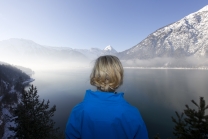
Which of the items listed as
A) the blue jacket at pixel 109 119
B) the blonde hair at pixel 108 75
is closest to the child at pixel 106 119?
the blue jacket at pixel 109 119

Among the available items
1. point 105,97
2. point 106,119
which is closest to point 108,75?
point 105,97

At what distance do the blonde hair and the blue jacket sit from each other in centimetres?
29

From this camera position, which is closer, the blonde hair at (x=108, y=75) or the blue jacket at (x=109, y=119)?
the blue jacket at (x=109, y=119)

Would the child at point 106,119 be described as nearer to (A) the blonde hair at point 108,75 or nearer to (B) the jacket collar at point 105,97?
(B) the jacket collar at point 105,97

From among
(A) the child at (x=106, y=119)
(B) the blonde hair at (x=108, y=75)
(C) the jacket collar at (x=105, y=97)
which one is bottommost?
(A) the child at (x=106, y=119)

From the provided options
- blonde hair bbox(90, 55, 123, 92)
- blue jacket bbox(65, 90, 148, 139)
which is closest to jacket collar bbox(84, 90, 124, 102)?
blue jacket bbox(65, 90, 148, 139)

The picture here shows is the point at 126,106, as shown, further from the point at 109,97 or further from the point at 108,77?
the point at 108,77

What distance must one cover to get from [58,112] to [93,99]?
36765 millimetres

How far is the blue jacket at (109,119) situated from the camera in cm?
144

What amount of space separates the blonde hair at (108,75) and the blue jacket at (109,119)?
0.29 m

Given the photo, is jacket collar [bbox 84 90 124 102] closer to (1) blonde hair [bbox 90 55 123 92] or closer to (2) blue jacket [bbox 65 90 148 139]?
(2) blue jacket [bbox 65 90 148 139]

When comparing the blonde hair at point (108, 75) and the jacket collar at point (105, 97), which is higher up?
the blonde hair at point (108, 75)

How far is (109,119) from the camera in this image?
56.4 inches

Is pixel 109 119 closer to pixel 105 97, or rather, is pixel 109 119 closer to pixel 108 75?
pixel 105 97
